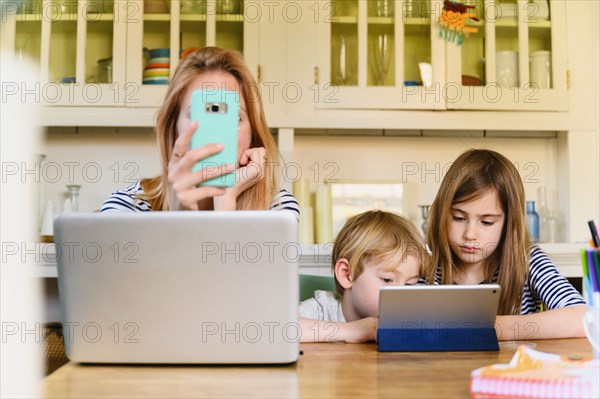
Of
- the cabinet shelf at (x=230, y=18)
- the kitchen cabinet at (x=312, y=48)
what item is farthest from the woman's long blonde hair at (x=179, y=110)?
the cabinet shelf at (x=230, y=18)

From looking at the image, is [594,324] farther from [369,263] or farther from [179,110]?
[179,110]

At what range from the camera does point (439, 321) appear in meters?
1.02

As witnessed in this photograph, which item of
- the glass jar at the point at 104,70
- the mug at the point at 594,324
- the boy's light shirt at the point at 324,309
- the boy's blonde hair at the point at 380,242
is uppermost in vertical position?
the glass jar at the point at 104,70

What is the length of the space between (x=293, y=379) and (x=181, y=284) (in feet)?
0.56

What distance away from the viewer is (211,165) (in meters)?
1.00

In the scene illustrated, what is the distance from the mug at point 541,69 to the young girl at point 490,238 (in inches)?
39.2

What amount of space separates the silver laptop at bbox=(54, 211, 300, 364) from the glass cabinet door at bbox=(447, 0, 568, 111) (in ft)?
5.87

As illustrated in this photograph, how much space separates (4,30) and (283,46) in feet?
3.32

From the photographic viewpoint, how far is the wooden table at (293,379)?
73 cm

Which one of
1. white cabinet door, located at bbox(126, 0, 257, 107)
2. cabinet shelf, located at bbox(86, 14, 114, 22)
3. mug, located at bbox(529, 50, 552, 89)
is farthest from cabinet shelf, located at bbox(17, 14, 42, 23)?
mug, located at bbox(529, 50, 552, 89)

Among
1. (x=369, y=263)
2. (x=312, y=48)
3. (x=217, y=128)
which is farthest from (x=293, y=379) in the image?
(x=312, y=48)

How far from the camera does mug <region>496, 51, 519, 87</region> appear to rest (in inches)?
98.0

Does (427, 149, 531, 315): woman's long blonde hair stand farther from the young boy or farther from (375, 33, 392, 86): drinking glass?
(375, 33, 392, 86): drinking glass

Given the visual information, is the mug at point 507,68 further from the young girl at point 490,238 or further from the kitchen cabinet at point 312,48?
the young girl at point 490,238
